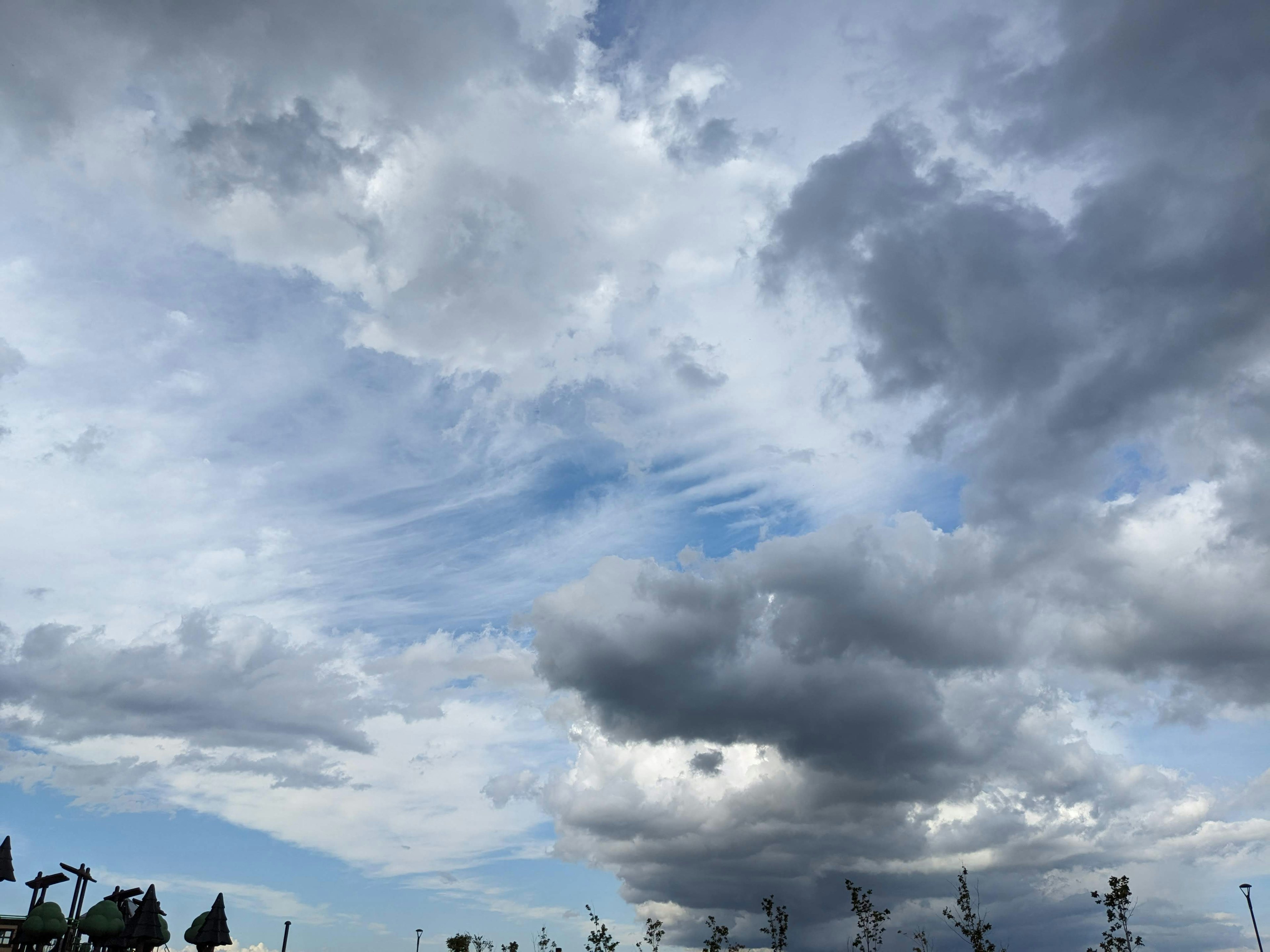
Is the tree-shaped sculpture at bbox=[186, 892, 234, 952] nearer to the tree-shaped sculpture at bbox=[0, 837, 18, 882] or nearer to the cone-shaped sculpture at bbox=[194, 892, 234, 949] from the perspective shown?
the cone-shaped sculpture at bbox=[194, 892, 234, 949]

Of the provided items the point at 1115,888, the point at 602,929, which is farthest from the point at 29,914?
the point at 1115,888

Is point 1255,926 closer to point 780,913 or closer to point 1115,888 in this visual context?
point 1115,888

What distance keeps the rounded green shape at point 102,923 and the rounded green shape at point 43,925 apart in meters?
1.14

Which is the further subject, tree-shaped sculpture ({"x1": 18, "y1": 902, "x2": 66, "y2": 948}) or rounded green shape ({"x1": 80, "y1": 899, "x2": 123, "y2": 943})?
rounded green shape ({"x1": 80, "y1": 899, "x2": 123, "y2": 943})

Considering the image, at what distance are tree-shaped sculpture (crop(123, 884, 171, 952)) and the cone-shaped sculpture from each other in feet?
9.68

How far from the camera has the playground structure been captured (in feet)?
165

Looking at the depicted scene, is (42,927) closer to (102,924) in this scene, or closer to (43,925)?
(43,925)

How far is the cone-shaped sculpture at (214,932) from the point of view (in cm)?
5481

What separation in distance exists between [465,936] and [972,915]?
68.1 metres

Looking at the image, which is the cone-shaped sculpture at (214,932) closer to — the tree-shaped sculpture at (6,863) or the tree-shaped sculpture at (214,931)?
the tree-shaped sculpture at (214,931)

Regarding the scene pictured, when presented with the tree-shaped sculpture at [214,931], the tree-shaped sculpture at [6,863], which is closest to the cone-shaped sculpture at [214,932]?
the tree-shaped sculpture at [214,931]

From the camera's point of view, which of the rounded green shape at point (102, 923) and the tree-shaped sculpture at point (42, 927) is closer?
the tree-shaped sculpture at point (42, 927)

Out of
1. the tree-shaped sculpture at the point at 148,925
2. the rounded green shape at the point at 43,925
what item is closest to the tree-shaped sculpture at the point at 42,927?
the rounded green shape at the point at 43,925

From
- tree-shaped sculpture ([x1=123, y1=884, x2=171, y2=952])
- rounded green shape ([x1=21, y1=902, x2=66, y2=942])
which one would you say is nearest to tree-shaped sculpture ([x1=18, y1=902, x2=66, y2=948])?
rounded green shape ([x1=21, y1=902, x2=66, y2=942])
